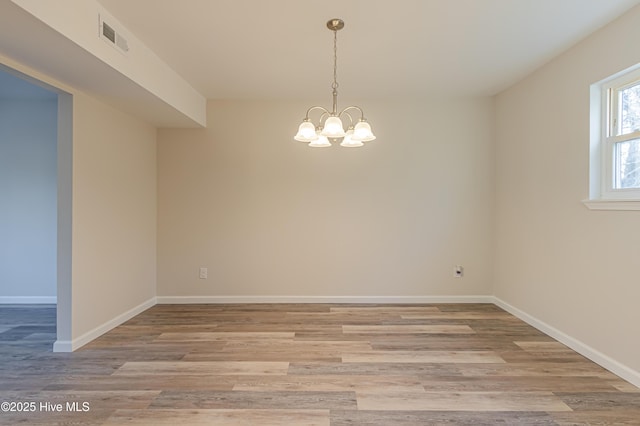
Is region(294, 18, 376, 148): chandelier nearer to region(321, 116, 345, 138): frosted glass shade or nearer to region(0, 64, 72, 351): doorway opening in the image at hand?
region(321, 116, 345, 138): frosted glass shade

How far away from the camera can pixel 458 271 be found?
400 centimetres

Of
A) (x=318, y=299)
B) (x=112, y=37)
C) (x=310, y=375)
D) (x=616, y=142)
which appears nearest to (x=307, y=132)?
(x=112, y=37)

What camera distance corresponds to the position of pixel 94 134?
2945mm

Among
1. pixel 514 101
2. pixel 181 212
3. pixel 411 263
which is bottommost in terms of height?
pixel 411 263

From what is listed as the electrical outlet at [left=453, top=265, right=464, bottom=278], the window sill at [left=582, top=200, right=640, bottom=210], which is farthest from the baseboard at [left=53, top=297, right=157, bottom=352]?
the window sill at [left=582, top=200, right=640, bottom=210]

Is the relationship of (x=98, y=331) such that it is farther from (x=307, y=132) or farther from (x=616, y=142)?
(x=616, y=142)

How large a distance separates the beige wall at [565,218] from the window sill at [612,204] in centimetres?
5

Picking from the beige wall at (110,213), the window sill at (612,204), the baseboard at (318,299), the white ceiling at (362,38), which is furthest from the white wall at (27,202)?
the window sill at (612,204)

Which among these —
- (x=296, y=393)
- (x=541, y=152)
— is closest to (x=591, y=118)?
(x=541, y=152)

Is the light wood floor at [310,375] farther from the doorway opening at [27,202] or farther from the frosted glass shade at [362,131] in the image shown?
the frosted glass shade at [362,131]

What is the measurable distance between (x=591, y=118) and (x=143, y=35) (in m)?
3.56

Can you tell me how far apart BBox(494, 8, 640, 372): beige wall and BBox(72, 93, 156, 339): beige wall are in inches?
165

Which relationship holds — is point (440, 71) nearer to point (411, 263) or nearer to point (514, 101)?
point (514, 101)

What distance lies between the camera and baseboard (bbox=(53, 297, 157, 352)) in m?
2.67
